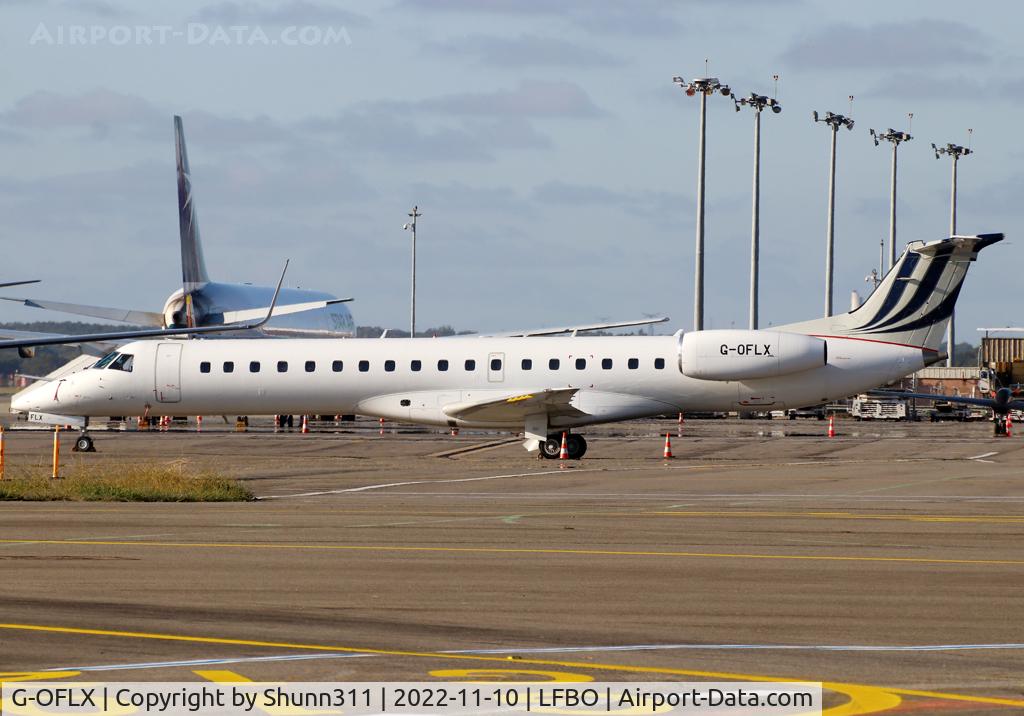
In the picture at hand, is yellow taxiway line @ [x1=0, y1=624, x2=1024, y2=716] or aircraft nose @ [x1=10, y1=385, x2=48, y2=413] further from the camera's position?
aircraft nose @ [x1=10, y1=385, x2=48, y2=413]

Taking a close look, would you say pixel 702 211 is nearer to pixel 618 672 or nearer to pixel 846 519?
pixel 846 519

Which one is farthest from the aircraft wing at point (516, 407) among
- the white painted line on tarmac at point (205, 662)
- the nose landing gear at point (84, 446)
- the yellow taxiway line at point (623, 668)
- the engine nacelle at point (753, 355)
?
the white painted line on tarmac at point (205, 662)

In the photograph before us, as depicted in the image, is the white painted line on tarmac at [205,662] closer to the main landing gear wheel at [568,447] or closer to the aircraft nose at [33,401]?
the main landing gear wheel at [568,447]

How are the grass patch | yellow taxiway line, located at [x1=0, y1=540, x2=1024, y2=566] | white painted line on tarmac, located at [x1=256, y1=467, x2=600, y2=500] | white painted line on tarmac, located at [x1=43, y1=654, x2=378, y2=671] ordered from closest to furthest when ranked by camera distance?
white painted line on tarmac, located at [x1=43, y1=654, x2=378, y2=671], yellow taxiway line, located at [x1=0, y1=540, x2=1024, y2=566], the grass patch, white painted line on tarmac, located at [x1=256, y1=467, x2=600, y2=500]

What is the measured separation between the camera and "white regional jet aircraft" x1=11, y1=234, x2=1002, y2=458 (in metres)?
33.0

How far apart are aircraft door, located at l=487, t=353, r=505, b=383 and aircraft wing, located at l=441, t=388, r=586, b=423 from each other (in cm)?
70

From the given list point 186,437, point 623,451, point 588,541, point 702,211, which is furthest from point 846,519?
point 702,211

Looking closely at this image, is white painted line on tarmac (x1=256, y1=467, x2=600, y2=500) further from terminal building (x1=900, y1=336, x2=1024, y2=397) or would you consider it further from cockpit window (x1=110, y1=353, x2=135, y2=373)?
terminal building (x1=900, y1=336, x2=1024, y2=397)

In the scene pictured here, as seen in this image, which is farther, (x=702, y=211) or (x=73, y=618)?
(x=702, y=211)

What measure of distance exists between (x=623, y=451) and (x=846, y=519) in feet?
58.8

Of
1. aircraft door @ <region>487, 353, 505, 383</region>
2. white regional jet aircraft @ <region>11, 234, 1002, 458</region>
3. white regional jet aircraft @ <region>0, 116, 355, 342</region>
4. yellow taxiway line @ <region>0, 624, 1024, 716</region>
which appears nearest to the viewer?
yellow taxiway line @ <region>0, 624, 1024, 716</region>

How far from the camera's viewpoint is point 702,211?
180 feet

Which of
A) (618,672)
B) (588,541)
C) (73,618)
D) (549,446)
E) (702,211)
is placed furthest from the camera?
(702,211)
